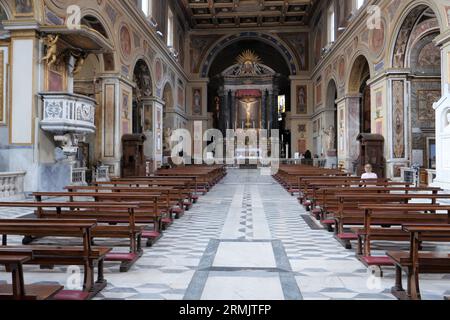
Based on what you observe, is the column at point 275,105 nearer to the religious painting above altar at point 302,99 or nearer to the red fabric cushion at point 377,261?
the religious painting above altar at point 302,99

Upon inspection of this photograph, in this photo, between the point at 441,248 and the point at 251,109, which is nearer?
the point at 441,248

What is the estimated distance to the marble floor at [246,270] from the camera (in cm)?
353

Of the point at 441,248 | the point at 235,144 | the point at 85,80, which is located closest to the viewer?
the point at 441,248

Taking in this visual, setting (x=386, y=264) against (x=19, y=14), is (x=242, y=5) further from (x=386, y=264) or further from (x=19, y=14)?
(x=386, y=264)

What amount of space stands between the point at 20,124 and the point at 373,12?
12412 millimetres

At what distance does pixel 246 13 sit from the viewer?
1049 inches

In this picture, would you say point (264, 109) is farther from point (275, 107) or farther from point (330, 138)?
point (330, 138)

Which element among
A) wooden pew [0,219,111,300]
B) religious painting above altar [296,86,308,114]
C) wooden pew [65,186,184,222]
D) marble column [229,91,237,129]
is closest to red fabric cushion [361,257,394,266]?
wooden pew [0,219,111,300]

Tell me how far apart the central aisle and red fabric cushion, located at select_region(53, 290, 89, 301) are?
19 centimetres

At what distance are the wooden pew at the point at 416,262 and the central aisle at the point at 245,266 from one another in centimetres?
18

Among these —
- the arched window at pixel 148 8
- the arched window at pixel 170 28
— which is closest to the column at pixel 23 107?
the arched window at pixel 148 8

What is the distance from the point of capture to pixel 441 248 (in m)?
5.32

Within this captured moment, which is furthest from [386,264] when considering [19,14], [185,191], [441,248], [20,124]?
[19,14]

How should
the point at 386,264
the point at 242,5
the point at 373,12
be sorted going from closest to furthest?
1. the point at 386,264
2. the point at 373,12
3. the point at 242,5
